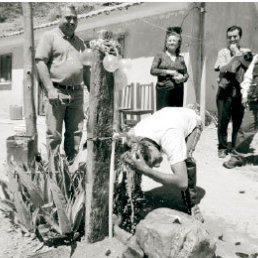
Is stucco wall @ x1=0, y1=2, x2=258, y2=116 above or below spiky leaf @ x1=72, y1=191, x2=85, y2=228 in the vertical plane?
above

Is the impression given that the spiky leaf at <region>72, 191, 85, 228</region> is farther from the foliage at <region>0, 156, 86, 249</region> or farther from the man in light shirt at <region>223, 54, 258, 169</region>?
the man in light shirt at <region>223, 54, 258, 169</region>

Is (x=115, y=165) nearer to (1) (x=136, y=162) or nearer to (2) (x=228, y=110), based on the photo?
(1) (x=136, y=162)

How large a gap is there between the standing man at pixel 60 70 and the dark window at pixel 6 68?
1158cm

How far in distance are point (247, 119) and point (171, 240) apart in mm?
3198

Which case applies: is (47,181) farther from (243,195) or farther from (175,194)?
(243,195)

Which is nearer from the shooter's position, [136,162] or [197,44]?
[136,162]

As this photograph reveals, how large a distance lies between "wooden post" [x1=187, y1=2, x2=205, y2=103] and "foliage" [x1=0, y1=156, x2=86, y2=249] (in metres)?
5.57

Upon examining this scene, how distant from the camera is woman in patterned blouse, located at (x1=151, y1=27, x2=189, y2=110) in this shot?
5457 millimetres

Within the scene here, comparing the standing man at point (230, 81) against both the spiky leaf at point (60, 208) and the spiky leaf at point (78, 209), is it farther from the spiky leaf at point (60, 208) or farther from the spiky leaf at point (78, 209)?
the spiky leaf at point (60, 208)

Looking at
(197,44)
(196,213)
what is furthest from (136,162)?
(197,44)

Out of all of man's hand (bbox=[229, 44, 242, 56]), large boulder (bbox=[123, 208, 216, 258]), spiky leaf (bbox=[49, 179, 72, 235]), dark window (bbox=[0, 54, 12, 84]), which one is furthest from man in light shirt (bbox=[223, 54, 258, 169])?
dark window (bbox=[0, 54, 12, 84])

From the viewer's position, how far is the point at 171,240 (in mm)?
2742

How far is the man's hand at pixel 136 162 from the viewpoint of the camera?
3.01 meters

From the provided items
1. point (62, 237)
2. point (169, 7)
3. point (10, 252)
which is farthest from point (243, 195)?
point (169, 7)
